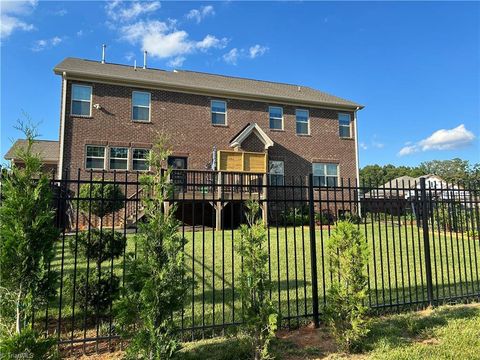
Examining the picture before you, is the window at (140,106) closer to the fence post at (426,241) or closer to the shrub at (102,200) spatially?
the shrub at (102,200)

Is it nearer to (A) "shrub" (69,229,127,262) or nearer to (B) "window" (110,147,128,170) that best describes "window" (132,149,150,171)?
(B) "window" (110,147,128,170)


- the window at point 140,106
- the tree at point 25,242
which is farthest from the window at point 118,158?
the tree at point 25,242

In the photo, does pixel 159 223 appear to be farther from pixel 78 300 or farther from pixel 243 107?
pixel 243 107

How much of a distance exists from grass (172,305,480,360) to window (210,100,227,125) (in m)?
16.0

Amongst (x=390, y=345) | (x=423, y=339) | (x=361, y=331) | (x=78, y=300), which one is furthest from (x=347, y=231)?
(x=78, y=300)

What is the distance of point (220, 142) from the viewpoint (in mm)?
19828

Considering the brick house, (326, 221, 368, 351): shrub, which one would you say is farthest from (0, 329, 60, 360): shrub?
the brick house

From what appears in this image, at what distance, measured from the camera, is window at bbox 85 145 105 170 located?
1700 cm

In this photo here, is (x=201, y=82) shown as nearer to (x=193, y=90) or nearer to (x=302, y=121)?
(x=193, y=90)

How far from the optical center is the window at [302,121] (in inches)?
856

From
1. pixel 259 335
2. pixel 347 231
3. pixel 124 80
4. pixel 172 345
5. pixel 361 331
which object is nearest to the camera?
pixel 172 345

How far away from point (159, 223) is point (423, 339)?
3.85 metres

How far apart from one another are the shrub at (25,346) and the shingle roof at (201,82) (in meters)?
16.1

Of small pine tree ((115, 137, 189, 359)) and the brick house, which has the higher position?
the brick house
